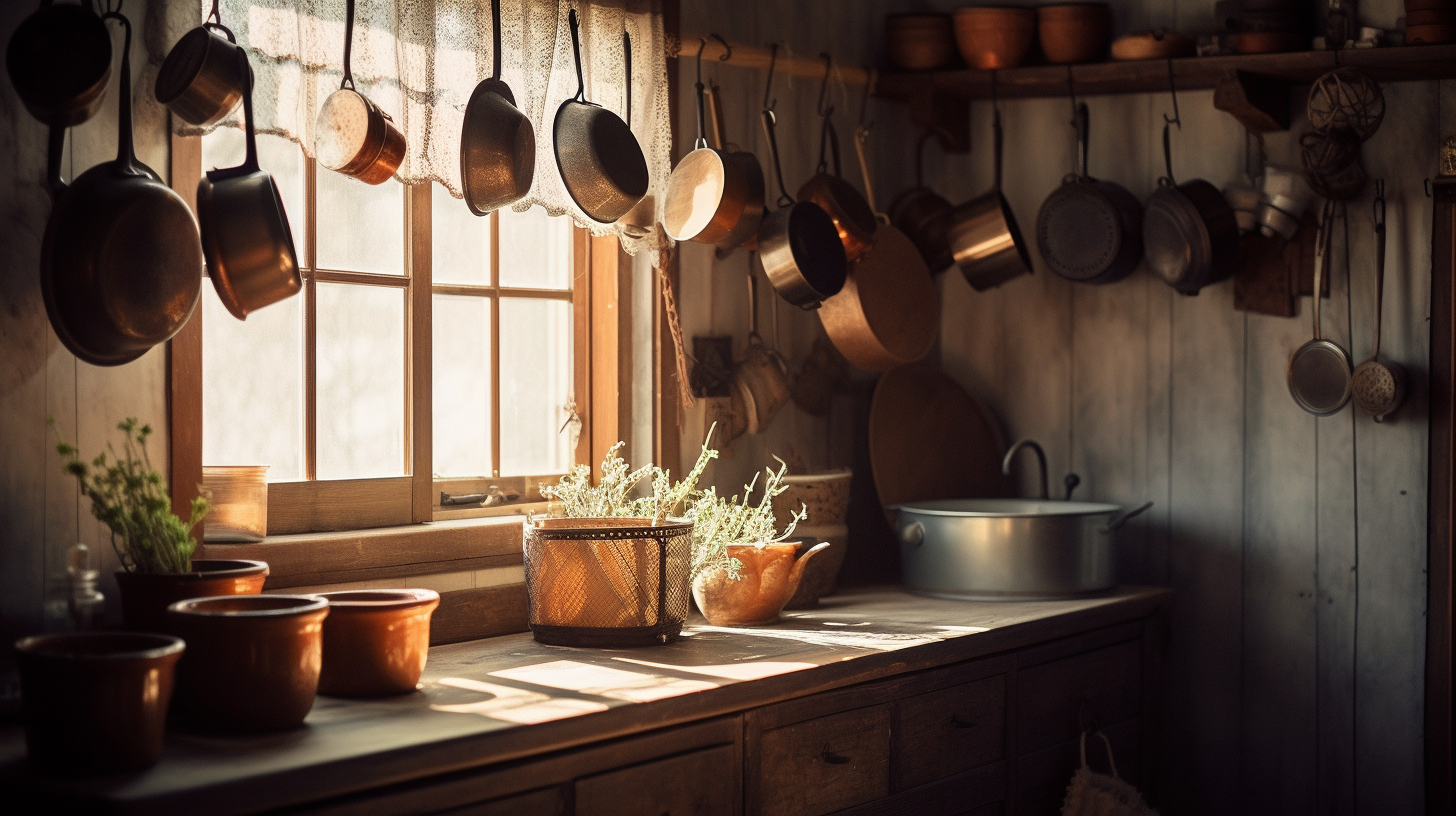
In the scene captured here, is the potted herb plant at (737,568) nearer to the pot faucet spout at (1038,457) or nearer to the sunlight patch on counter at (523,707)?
the sunlight patch on counter at (523,707)

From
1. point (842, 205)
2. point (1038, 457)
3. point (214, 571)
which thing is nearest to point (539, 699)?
point (214, 571)

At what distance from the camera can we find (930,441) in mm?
3332

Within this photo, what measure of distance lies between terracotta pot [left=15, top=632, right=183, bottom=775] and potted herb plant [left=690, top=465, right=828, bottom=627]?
46.1 inches

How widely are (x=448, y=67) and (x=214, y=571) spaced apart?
95cm

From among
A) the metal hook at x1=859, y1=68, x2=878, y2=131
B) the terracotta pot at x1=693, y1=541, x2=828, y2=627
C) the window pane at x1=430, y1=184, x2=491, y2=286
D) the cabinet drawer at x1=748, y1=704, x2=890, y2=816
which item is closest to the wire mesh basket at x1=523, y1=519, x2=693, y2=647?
the terracotta pot at x1=693, y1=541, x2=828, y2=627

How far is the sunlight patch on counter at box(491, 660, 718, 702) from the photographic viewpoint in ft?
6.49

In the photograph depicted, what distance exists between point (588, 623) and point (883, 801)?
599mm

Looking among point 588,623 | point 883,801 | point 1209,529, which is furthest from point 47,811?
point 1209,529

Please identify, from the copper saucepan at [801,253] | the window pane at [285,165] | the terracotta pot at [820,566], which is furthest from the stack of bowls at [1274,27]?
the window pane at [285,165]

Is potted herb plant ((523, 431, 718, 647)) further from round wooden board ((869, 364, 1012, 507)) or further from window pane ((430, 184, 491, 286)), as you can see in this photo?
round wooden board ((869, 364, 1012, 507))

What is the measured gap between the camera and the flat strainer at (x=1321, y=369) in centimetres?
296

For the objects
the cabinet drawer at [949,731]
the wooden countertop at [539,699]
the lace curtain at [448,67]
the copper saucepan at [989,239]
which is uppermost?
the lace curtain at [448,67]

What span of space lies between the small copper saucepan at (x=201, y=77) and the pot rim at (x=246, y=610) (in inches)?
27.7

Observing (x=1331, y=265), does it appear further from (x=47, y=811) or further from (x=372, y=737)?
(x=47, y=811)
